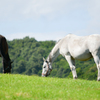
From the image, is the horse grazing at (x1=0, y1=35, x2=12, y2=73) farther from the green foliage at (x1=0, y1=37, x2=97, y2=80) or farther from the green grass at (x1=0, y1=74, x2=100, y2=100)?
the green foliage at (x1=0, y1=37, x2=97, y2=80)

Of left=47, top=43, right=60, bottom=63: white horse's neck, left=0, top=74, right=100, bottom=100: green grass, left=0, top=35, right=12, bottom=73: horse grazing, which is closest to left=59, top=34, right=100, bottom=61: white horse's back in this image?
left=47, top=43, right=60, bottom=63: white horse's neck

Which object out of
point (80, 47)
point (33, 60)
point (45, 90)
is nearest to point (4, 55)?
point (80, 47)

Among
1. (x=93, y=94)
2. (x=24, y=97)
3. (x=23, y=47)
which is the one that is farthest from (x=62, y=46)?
(x=23, y=47)

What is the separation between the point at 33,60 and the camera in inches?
3632

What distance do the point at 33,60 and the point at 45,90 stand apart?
82.8m

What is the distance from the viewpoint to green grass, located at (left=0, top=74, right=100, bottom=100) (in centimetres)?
891

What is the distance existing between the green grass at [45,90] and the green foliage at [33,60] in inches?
1946

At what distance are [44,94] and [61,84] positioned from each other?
2367mm

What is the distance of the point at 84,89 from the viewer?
1066 centimetres

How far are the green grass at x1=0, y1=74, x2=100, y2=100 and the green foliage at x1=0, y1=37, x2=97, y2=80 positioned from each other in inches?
1946

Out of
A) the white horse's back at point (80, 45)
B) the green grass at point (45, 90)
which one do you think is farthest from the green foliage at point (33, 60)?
the green grass at point (45, 90)

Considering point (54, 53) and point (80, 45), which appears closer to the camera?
point (80, 45)

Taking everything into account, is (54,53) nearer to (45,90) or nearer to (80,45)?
(80,45)

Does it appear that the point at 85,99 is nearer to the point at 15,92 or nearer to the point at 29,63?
the point at 15,92
